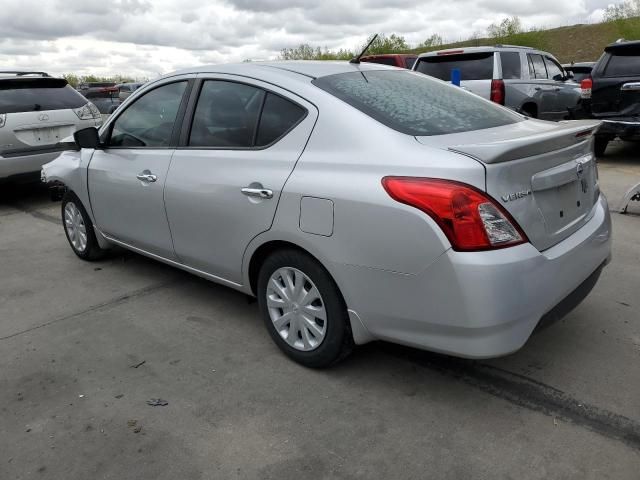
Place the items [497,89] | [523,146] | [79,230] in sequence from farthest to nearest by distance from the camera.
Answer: [497,89]
[79,230]
[523,146]

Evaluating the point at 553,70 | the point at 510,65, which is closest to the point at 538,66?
the point at 553,70

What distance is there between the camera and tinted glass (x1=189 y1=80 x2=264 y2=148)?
323 centimetres

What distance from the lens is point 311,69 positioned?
10.8 ft

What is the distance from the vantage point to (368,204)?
98.8 inches

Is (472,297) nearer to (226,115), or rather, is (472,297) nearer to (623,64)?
(226,115)

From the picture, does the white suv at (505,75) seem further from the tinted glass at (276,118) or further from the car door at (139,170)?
the tinted glass at (276,118)

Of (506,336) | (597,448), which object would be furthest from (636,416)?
(506,336)

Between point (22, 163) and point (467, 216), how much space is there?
6290 millimetres

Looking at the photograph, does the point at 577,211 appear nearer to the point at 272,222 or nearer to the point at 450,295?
the point at 450,295

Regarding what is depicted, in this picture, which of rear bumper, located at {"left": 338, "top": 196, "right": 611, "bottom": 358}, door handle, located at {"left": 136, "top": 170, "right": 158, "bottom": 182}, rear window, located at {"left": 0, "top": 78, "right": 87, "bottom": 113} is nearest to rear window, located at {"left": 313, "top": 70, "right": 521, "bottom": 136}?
rear bumper, located at {"left": 338, "top": 196, "right": 611, "bottom": 358}

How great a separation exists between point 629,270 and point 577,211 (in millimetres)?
1846

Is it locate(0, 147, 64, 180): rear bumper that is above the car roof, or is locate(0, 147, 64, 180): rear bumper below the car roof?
below

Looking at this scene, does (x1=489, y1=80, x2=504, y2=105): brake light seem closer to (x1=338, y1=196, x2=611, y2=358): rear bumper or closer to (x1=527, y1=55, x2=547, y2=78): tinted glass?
(x1=527, y1=55, x2=547, y2=78): tinted glass

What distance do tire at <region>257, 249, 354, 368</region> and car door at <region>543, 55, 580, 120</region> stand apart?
8.12 meters
